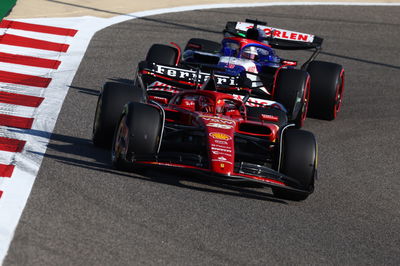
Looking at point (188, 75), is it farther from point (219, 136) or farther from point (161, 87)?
point (219, 136)

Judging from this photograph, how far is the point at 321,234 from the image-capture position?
28.9 ft

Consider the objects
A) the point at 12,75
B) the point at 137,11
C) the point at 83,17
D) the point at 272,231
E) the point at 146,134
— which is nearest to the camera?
the point at 272,231

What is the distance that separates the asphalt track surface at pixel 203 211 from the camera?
7586 millimetres

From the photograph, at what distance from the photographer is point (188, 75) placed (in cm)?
1274

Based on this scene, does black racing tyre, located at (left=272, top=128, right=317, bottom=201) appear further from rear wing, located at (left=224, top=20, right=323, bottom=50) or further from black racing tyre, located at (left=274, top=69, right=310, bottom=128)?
rear wing, located at (left=224, top=20, right=323, bottom=50)

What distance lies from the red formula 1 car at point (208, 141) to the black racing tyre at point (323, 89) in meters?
3.64

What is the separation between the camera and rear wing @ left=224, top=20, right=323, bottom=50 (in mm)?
15220

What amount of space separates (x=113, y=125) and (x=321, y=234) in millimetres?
2910

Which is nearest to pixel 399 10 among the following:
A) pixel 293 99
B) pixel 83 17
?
pixel 83 17

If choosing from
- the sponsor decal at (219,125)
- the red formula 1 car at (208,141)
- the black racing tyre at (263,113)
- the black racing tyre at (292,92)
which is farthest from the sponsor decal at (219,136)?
the black racing tyre at (292,92)

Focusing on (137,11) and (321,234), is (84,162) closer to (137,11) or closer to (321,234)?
(321,234)

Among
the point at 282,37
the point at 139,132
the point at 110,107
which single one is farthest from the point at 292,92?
the point at 139,132

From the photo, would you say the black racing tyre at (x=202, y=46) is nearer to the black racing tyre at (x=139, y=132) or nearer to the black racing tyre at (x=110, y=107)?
the black racing tyre at (x=110, y=107)

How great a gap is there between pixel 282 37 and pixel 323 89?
1.57 meters
